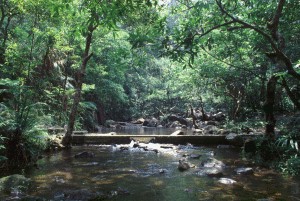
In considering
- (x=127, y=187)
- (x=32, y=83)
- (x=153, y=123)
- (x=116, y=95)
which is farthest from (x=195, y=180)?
(x=153, y=123)

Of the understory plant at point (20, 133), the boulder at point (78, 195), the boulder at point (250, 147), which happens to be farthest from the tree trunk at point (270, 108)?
the understory plant at point (20, 133)

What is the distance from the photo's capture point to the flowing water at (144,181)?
20.7 feet

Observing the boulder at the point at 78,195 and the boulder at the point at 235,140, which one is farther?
the boulder at the point at 235,140

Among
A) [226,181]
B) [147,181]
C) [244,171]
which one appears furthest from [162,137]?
[226,181]

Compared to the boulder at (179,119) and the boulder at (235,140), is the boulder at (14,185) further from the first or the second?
the boulder at (179,119)

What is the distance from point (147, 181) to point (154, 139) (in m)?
8.09

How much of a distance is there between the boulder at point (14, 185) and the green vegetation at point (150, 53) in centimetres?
72

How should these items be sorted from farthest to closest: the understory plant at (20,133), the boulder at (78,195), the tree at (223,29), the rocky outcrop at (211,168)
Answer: the understory plant at (20,133) → the rocky outcrop at (211,168) → the boulder at (78,195) → the tree at (223,29)

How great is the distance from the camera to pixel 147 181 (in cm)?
771

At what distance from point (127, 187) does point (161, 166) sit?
2857 millimetres

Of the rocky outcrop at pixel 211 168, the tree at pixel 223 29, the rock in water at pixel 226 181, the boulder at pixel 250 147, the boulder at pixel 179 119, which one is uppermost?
the tree at pixel 223 29

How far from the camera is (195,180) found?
7762 millimetres

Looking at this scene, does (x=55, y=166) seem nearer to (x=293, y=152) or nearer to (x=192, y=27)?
(x=192, y=27)

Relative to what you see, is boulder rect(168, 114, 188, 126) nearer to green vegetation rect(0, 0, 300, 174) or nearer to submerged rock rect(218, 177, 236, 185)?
green vegetation rect(0, 0, 300, 174)
